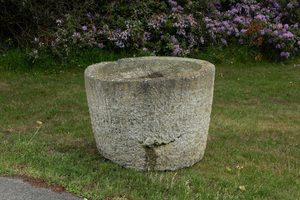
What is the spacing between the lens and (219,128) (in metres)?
4.43

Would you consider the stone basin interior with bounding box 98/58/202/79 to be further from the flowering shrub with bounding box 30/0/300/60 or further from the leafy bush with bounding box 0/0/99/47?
the leafy bush with bounding box 0/0/99/47

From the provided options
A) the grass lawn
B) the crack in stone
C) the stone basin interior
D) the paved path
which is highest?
the stone basin interior

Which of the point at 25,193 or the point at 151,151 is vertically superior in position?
the point at 151,151

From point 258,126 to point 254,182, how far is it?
1.64 m

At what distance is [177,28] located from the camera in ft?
25.8

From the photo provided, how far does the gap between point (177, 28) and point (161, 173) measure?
17.5 feet

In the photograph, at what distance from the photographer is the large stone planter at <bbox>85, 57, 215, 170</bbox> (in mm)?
2941

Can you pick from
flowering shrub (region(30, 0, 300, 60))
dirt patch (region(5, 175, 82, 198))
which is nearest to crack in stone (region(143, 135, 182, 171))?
dirt patch (region(5, 175, 82, 198))

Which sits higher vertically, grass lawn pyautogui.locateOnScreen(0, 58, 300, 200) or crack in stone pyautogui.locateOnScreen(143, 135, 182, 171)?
crack in stone pyautogui.locateOnScreen(143, 135, 182, 171)

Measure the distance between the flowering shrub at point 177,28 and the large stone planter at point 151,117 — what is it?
403cm

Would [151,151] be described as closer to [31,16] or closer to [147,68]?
[147,68]

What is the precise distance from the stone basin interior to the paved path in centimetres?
161

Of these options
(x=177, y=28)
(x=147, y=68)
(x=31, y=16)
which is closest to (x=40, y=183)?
(x=147, y=68)

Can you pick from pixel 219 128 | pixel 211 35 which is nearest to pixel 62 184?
pixel 219 128
